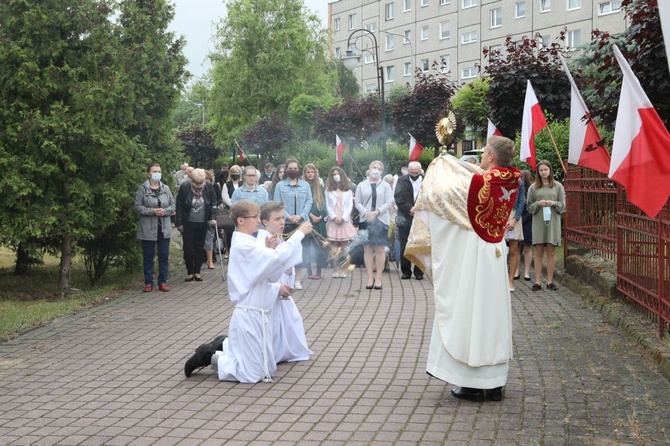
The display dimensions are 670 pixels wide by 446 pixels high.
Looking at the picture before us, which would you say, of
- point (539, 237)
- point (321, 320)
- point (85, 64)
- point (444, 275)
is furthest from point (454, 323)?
point (85, 64)

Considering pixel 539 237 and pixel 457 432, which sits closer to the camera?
pixel 457 432

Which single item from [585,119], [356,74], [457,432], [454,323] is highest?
[356,74]

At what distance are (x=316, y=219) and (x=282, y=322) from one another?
23.0 feet

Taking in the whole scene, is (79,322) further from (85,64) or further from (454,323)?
(454,323)

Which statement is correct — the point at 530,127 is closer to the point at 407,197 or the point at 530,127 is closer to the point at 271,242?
the point at 407,197

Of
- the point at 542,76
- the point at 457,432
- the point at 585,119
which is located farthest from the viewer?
the point at 542,76

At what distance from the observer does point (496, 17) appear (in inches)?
2542

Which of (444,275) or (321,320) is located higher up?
(444,275)

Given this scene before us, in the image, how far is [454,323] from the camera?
7.30 meters

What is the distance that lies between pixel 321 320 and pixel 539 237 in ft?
13.1

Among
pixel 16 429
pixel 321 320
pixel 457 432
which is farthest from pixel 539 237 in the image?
pixel 16 429

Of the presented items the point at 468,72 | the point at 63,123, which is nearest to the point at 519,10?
the point at 468,72

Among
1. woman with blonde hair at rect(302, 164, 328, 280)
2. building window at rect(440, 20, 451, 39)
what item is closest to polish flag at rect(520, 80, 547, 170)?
woman with blonde hair at rect(302, 164, 328, 280)

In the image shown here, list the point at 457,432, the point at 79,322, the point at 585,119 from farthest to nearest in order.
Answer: the point at 79,322
the point at 585,119
the point at 457,432
